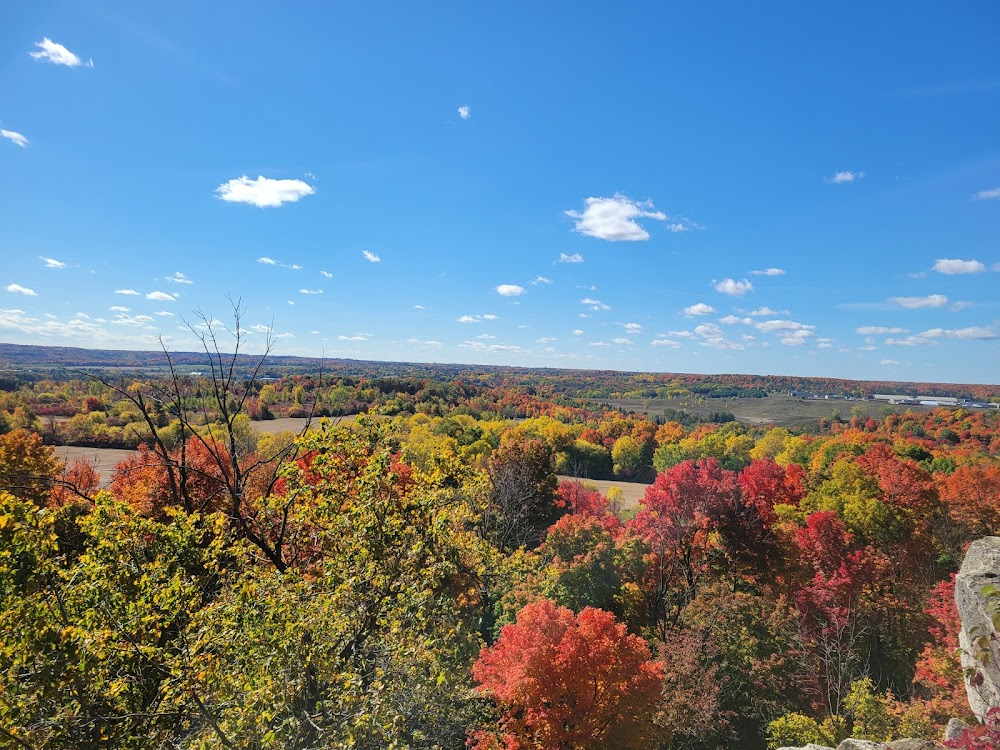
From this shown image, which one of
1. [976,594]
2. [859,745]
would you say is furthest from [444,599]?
[976,594]

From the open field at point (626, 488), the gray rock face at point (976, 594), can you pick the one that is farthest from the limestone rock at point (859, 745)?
the open field at point (626, 488)

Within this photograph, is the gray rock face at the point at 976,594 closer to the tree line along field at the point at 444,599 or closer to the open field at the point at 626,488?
the tree line along field at the point at 444,599

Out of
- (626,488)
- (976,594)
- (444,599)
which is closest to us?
(444,599)

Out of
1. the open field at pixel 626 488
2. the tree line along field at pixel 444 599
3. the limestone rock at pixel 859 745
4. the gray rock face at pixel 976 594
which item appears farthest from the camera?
the open field at pixel 626 488

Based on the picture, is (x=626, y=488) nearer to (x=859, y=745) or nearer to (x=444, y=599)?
(x=859, y=745)

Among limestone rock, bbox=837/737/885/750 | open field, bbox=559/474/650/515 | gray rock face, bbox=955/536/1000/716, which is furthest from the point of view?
open field, bbox=559/474/650/515

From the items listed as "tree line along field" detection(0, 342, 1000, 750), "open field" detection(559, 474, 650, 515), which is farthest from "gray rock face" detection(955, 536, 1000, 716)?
"open field" detection(559, 474, 650, 515)

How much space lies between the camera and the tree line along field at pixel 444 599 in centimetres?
754

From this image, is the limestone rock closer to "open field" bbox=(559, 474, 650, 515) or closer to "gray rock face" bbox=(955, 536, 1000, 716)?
"gray rock face" bbox=(955, 536, 1000, 716)

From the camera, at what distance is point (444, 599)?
362 inches

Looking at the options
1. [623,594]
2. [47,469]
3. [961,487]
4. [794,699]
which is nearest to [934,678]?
[794,699]

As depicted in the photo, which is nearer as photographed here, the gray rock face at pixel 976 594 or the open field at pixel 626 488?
the gray rock face at pixel 976 594

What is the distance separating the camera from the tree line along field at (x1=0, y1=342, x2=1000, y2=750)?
7.54 metres

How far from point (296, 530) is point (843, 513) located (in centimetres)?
3313
